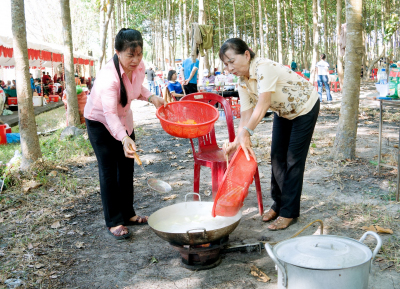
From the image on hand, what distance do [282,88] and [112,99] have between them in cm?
135

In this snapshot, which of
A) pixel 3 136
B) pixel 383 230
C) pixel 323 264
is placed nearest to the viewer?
pixel 323 264

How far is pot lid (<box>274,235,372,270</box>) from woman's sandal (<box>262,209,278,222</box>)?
151cm

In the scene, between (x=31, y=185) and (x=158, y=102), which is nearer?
(x=158, y=102)

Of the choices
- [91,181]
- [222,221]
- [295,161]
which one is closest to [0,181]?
[91,181]

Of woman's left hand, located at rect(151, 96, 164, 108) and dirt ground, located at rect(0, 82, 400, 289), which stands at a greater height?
woman's left hand, located at rect(151, 96, 164, 108)

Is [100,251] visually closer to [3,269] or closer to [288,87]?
[3,269]

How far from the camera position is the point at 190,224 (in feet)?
8.99

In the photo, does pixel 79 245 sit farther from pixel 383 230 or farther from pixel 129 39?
pixel 383 230

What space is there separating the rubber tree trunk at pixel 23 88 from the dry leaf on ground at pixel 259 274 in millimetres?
3833

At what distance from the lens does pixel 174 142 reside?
7297mm

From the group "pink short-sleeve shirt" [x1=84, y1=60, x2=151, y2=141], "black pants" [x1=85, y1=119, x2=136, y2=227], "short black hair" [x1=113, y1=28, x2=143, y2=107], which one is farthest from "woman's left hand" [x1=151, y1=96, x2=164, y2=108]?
"short black hair" [x1=113, y1=28, x2=143, y2=107]

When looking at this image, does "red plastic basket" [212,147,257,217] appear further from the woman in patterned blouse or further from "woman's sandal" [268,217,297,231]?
"woman's sandal" [268,217,297,231]

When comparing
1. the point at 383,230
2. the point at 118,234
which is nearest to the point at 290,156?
the point at 383,230

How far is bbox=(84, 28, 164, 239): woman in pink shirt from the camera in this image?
108 inches
